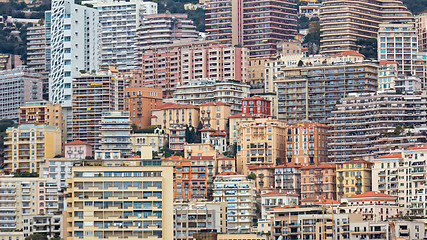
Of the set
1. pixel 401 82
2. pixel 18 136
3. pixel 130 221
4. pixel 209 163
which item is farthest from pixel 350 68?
pixel 130 221

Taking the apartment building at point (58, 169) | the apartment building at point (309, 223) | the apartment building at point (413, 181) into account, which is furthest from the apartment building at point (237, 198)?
the apartment building at point (58, 169)

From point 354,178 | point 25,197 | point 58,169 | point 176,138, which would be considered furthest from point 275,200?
point 176,138

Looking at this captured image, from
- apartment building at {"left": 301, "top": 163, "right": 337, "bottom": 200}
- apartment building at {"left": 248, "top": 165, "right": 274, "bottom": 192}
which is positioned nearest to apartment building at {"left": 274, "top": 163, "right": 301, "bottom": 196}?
apartment building at {"left": 248, "top": 165, "right": 274, "bottom": 192}

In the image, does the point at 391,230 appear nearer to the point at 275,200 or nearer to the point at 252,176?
the point at 275,200

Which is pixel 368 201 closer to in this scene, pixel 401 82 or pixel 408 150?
pixel 408 150

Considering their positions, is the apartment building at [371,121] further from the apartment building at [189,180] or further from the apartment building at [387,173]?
the apartment building at [189,180]

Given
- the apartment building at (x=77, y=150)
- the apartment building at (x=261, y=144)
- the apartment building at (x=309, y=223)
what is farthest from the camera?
the apartment building at (x=77, y=150)
